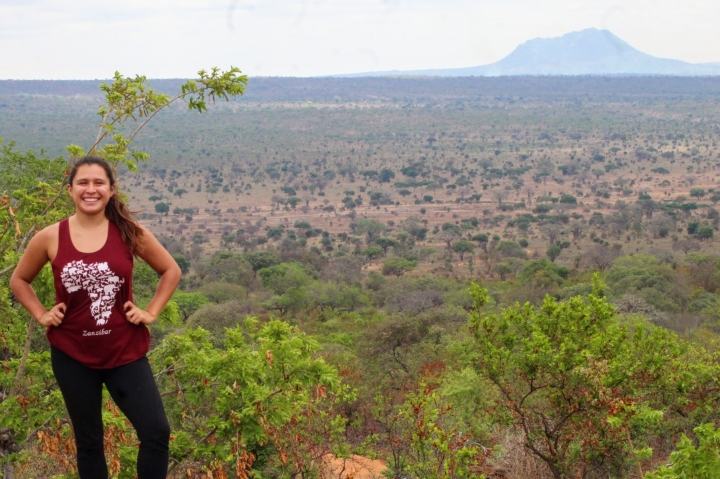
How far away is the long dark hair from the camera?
308 cm

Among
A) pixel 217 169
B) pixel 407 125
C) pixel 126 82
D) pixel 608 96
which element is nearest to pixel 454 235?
pixel 217 169

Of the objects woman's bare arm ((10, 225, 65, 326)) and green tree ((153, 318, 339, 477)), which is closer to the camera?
woman's bare arm ((10, 225, 65, 326))

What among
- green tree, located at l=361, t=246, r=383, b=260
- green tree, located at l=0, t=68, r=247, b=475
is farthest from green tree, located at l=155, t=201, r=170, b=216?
green tree, located at l=0, t=68, r=247, b=475

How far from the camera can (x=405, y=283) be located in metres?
30.5

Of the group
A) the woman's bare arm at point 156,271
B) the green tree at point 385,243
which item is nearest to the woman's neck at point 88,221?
the woman's bare arm at point 156,271

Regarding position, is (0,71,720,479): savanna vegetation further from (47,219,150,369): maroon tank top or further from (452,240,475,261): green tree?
(47,219,150,369): maroon tank top

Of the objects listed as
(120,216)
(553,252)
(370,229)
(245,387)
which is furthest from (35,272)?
(370,229)

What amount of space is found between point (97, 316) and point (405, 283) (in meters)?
27.8

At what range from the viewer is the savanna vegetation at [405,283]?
4137 mm

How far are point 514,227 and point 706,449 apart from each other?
44.8 metres

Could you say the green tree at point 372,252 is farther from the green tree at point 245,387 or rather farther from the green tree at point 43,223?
the green tree at point 245,387

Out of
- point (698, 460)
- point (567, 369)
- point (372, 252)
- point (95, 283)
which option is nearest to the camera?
point (95, 283)

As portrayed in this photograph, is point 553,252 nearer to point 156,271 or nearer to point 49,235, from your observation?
point 156,271

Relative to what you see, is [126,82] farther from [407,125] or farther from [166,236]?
[407,125]
